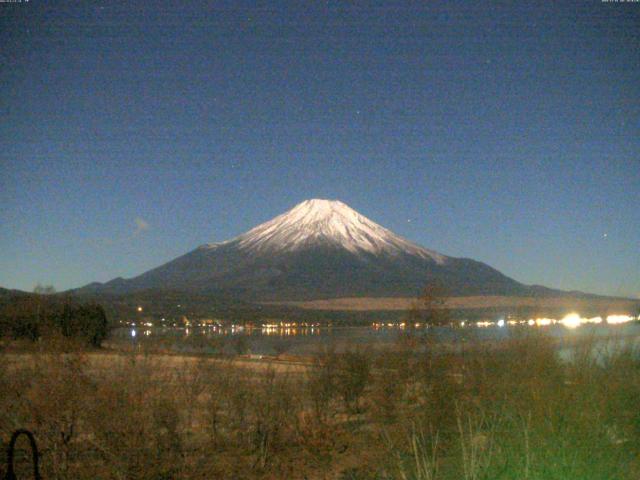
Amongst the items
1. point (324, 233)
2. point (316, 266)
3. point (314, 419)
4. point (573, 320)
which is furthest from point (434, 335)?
point (324, 233)

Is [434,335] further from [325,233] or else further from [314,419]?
[325,233]

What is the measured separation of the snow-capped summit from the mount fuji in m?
0.20

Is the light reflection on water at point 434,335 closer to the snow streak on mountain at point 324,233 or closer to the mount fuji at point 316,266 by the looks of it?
the mount fuji at point 316,266

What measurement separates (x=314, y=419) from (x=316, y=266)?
400 ft

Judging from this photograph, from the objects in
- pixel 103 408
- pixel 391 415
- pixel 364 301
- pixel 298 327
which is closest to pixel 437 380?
pixel 391 415

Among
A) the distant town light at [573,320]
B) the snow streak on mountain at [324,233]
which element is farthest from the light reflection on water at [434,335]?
the snow streak on mountain at [324,233]

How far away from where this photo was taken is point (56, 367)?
30.5ft

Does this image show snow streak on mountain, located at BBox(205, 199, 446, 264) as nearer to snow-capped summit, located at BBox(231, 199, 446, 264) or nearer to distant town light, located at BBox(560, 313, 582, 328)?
snow-capped summit, located at BBox(231, 199, 446, 264)

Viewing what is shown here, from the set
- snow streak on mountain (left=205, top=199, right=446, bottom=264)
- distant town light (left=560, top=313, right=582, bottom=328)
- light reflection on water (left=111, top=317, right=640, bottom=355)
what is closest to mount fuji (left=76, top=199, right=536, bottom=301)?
snow streak on mountain (left=205, top=199, right=446, bottom=264)

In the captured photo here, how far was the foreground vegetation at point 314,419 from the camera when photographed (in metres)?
6.25

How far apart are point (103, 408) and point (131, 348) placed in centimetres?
252

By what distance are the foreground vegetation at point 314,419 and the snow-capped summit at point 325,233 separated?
133 m

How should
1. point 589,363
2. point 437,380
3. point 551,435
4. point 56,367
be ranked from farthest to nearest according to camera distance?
1. point 437,380
2. point 56,367
3. point 589,363
4. point 551,435

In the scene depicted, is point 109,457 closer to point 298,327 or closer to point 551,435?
point 551,435
